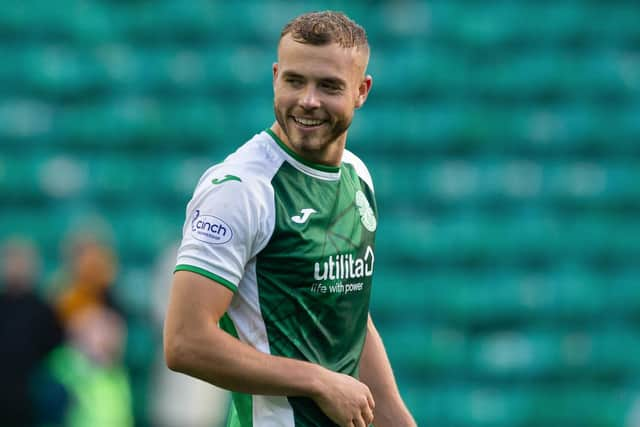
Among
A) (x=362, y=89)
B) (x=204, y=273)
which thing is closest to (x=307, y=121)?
(x=362, y=89)

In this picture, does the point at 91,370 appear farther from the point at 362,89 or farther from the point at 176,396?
the point at 362,89

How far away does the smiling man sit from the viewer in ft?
8.75

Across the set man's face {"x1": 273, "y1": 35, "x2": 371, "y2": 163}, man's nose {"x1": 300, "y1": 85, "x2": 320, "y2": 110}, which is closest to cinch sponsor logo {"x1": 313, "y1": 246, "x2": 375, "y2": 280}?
man's face {"x1": 273, "y1": 35, "x2": 371, "y2": 163}

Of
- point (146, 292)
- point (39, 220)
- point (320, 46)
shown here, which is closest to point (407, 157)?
point (146, 292)

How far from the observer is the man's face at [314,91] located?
2.78 meters

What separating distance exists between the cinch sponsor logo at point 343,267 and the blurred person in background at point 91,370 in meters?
4.11

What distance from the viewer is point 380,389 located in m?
3.15

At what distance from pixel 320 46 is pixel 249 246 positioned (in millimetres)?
494

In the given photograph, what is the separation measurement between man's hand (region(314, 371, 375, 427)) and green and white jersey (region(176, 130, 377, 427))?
0.33 feet

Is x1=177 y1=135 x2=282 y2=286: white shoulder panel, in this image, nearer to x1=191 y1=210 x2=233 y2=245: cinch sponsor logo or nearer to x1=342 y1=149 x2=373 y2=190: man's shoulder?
x1=191 y1=210 x2=233 y2=245: cinch sponsor logo

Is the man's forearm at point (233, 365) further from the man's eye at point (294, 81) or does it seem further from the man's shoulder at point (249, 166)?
the man's eye at point (294, 81)

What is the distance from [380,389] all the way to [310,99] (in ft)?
2.76

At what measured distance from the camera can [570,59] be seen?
8.74m

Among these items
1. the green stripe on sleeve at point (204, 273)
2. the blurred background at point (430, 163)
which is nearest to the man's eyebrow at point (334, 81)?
the green stripe on sleeve at point (204, 273)
